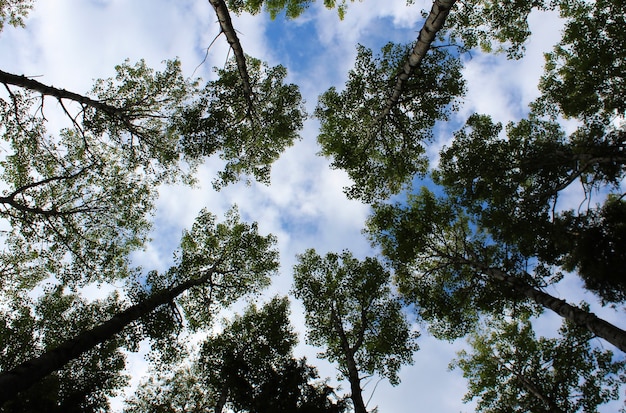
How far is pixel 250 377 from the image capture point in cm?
983

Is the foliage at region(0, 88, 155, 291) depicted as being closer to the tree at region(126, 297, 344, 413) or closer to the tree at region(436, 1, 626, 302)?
the tree at region(126, 297, 344, 413)

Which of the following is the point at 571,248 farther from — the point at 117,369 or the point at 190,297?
the point at 117,369

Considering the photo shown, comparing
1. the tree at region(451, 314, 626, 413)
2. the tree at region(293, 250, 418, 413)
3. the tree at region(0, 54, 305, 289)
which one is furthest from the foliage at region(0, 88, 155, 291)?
the tree at region(451, 314, 626, 413)

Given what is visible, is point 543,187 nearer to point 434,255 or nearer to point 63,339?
point 434,255

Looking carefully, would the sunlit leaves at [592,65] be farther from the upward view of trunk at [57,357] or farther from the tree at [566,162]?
the upward view of trunk at [57,357]

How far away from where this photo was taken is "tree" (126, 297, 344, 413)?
876 centimetres

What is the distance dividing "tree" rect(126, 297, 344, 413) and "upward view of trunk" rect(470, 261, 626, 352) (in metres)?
6.92

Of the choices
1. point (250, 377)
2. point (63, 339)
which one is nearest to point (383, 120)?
point (250, 377)

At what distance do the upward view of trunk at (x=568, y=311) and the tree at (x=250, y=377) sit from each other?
6921 mm

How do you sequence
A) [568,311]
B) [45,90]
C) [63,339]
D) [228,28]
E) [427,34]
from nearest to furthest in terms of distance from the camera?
[427,34] < [568,311] < [228,28] < [45,90] < [63,339]

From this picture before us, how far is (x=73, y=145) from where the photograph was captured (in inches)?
559

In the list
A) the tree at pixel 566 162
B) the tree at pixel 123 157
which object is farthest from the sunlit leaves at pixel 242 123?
the tree at pixel 566 162

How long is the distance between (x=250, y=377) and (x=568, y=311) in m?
9.61

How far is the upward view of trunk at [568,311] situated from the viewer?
297 inches
